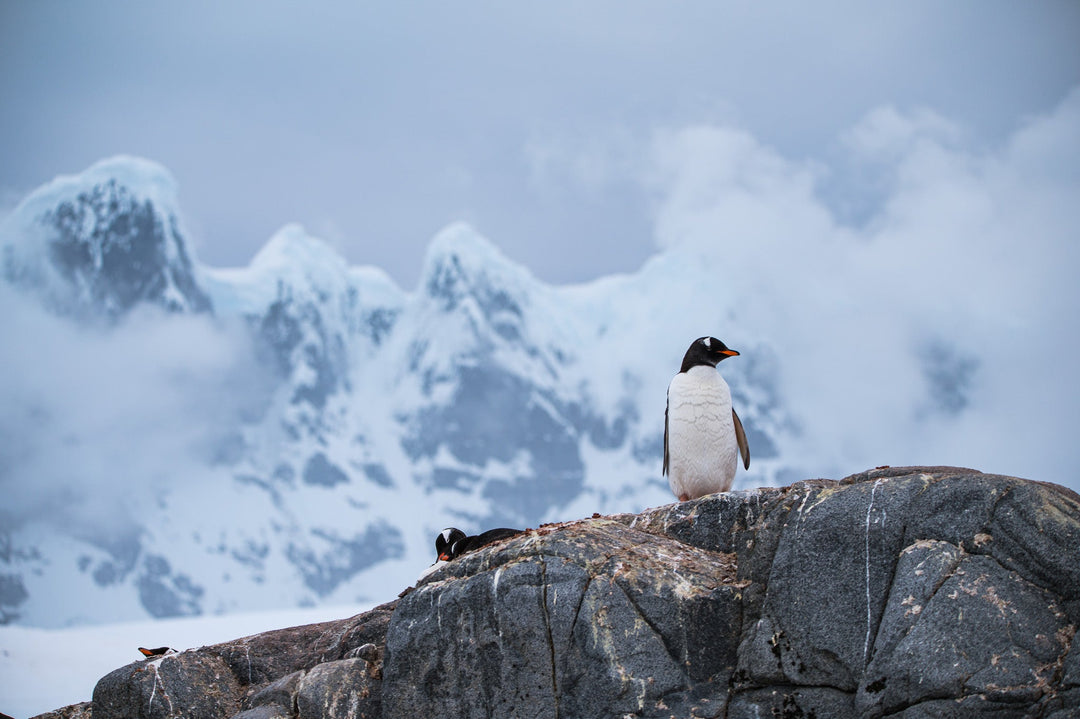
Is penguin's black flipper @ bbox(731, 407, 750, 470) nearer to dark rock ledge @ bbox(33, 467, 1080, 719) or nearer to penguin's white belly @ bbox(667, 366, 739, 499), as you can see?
penguin's white belly @ bbox(667, 366, 739, 499)

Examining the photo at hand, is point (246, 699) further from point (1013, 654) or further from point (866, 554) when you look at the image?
point (1013, 654)

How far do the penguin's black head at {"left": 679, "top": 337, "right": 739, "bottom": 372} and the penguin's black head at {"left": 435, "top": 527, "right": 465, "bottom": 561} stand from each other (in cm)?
428

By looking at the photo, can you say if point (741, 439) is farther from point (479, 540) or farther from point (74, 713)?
point (74, 713)

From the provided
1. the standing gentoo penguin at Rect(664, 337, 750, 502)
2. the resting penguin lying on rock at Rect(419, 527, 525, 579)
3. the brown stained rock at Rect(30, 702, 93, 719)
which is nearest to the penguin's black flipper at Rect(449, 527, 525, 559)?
the resting penguin lying on rock at Rect(419, 527, 525, 579)

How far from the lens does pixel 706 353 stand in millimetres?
13141

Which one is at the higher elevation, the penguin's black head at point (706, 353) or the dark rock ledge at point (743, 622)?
the penguin's black head at point (706, 353)

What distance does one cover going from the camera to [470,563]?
1125 centimetres

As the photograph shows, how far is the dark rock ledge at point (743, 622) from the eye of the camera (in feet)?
28.2

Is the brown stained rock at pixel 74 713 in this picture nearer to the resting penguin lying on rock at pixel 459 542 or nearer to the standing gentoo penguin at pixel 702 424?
the resting penguin lying on rock at pixel 459 542

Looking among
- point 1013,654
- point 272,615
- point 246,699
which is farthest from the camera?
point 272,615

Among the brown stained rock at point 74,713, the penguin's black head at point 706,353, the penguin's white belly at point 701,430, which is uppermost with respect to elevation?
the penguin's black head at point 706,353

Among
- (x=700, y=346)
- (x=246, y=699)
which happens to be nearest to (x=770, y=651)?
(x=700, y=346)

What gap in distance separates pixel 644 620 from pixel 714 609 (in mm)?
744

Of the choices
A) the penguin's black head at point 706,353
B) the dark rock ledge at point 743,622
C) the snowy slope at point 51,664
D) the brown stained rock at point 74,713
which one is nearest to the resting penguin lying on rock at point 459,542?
the dark rock ledge at point 743,622
